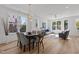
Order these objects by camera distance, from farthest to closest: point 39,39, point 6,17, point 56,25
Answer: point 56,25, point 39,39, point 6,17

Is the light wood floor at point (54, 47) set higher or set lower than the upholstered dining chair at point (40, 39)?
lower

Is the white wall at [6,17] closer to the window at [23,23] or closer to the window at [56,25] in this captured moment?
the window at [23,23]

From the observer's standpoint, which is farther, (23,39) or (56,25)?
(56,25)

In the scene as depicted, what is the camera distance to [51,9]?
9.47ft

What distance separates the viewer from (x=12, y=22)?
292cm

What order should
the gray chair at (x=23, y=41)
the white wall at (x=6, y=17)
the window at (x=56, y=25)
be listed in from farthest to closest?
1. the window at (x=56, y=25)
2. the gray chair at (x=23, y=41)
3. the white wall at (x=6, y=17)

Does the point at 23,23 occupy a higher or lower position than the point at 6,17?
lower

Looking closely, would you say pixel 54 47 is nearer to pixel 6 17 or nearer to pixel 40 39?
pixel 40 39

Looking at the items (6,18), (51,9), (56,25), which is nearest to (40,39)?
(56,25)

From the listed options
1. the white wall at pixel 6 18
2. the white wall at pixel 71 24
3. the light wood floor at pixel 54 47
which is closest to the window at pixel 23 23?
the white wall at pixel 6 18

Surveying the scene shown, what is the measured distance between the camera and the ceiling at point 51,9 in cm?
283

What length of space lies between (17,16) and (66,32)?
4.10 ft

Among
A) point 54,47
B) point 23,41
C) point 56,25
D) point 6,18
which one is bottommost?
point 54,47
